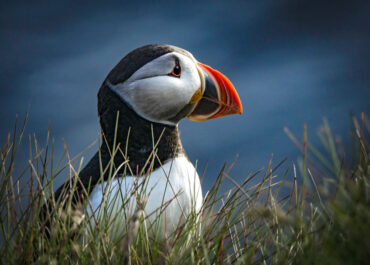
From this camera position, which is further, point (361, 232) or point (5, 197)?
point (5, 197)

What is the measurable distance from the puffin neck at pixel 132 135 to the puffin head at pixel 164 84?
38 mm

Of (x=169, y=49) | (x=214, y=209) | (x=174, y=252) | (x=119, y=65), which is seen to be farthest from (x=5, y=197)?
(x=169, y=49)

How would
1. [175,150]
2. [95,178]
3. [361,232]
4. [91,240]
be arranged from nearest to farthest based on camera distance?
[361,232], [91,240], [95,178], [175,150]

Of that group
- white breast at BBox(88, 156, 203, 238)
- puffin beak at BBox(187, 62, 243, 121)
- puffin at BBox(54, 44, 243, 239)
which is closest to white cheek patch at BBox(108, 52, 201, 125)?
puffin at BBox(54, 44, 243, 239)

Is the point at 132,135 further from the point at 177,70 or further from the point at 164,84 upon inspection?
the point at 177,70

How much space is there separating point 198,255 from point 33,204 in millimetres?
789

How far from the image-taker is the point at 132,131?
263 centimetres

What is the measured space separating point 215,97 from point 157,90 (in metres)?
0.54

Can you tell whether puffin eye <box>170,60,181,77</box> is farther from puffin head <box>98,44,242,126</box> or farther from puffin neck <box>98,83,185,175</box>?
puffin neck <box>98,83,185,175</box>

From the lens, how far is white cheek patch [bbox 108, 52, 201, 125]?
268 centimetres

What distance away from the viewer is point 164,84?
2709 mm

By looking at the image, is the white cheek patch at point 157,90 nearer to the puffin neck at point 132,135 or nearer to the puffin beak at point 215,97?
the puffin neck at point 132,135

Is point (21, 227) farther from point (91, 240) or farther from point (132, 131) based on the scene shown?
point (132, 131)

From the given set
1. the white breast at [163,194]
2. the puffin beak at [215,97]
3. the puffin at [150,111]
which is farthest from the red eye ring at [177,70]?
the white breast at [163,194]
